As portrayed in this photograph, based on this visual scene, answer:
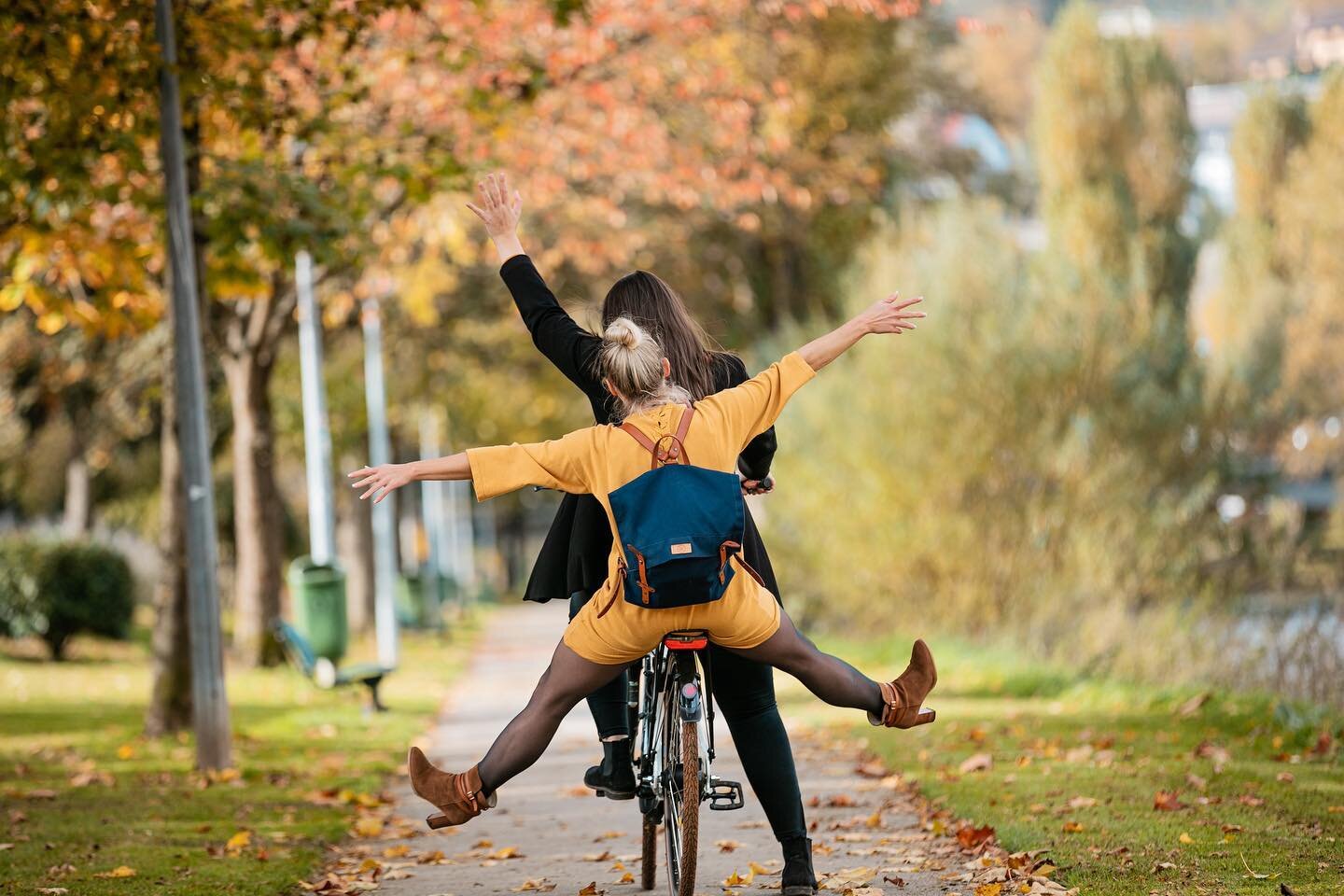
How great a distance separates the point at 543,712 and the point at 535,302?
1.36m

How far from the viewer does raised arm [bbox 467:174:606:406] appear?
588 cm

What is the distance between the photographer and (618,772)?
20.1 feet

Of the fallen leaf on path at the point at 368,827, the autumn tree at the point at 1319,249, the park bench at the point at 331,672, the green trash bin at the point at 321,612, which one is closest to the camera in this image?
the fallen leaf on path at the point at 368,827

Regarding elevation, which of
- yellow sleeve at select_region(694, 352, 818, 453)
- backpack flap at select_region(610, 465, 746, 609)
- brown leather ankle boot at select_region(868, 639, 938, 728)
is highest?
yellow sleeve at select_region(694, 352, 818, 453)

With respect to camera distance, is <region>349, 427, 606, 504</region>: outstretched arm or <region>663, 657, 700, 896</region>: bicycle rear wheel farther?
<region>663, 657, 700, 896</region>: bicycle rear wheel

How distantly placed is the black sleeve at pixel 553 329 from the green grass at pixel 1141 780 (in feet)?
7.83

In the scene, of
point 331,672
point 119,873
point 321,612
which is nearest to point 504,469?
point 119,873

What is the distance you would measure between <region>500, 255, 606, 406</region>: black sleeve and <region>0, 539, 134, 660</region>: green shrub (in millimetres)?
18040

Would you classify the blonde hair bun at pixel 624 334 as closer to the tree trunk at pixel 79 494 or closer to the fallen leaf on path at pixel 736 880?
the fallen leaf on path at pixel 736 880

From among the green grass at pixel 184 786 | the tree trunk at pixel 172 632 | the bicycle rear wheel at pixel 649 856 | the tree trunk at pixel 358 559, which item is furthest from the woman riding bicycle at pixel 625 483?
the tree trunk at pixel 358 559

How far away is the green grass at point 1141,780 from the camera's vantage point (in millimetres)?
6289

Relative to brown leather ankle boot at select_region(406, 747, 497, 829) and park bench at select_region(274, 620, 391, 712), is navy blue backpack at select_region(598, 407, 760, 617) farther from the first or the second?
park bench at select_region(274, 620, 391, 712)

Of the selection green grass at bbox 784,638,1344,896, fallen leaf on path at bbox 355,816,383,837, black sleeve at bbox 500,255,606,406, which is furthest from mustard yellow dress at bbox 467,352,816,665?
fallen leaf on path at bbox 355,816,383,837

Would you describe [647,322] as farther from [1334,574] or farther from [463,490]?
[463,490]
